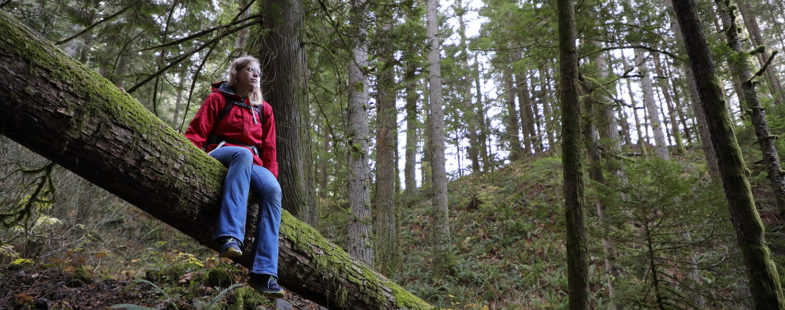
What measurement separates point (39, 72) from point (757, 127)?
28.4 ft

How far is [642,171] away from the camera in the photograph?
532 centimetres

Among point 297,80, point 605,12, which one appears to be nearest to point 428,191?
point 605,12

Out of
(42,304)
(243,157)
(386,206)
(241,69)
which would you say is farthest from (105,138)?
(386,206)

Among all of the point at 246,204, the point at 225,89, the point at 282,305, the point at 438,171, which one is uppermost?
the point at 438,171

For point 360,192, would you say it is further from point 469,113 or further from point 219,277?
point 469,113

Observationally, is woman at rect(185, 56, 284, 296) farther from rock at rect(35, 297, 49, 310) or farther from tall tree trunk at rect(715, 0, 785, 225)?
tall tree trunk at rect(715, 0, 785, 225)

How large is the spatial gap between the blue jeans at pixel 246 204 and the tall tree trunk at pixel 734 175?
379 cm

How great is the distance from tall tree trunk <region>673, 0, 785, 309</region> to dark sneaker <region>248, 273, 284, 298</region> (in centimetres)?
377

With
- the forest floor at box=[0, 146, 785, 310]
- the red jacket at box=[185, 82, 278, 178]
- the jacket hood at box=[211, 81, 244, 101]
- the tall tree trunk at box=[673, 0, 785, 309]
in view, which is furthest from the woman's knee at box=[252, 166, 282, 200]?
the tall tree trunk at box=[673, 0, 785, 309]

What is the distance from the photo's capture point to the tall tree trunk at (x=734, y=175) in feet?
9.35

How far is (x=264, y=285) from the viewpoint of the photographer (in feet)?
8.80

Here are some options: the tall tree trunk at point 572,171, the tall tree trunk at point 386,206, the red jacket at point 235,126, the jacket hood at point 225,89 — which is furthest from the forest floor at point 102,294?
the tall tree trunk at point 386,206

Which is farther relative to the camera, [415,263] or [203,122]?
[415,263]

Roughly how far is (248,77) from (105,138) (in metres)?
1.26
